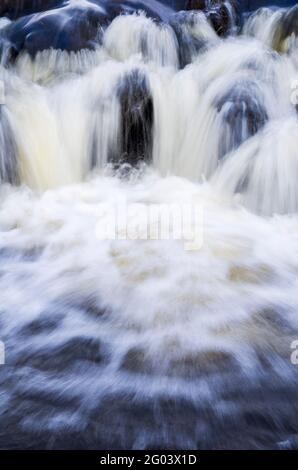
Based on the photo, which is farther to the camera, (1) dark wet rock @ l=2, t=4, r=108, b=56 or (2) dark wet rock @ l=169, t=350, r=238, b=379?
(1) dark wet rock @ l=2, t=4, r=108, b=56

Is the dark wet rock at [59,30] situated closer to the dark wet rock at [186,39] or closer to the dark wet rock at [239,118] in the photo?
the dark wet rock at [186,39]

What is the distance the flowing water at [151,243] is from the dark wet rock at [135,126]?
0.02m

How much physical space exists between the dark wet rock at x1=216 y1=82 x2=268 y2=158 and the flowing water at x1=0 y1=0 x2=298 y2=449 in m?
0.02

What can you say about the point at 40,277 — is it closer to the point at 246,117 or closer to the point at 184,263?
the point at 184,263

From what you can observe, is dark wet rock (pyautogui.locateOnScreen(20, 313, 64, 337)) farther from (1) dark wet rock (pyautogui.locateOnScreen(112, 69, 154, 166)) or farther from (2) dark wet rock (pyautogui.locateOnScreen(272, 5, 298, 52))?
(2) dark wet rock (pyautogui.locateOnScreen(272, 5, 298, 52))

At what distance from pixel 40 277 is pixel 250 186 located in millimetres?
2441

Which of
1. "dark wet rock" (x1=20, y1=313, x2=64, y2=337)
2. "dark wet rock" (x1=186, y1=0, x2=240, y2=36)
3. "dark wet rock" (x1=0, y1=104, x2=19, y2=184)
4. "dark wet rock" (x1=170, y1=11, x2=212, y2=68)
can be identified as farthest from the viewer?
"dark wet rock" (x1=186, y1=0, x2=240, y2=36)

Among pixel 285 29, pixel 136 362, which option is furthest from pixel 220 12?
pixel 136 362

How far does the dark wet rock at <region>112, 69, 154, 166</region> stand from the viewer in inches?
237

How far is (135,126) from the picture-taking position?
19.9ft

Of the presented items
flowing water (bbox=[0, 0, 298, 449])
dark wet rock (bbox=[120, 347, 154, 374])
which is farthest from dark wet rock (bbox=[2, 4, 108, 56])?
dark wet rock (bbox=[120, 347, 154, 374])

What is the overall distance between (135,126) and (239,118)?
4.21 feet
